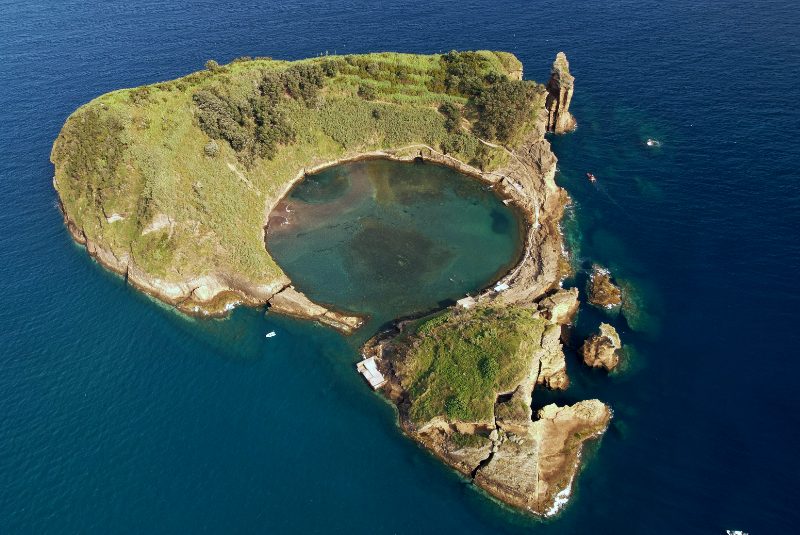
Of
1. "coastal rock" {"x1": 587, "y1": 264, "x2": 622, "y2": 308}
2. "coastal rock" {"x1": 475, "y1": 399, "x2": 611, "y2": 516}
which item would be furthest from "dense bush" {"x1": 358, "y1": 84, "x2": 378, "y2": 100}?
"coastal rock" {"x1": 475, "y1": 399, "x2": 611, "y2": 516}

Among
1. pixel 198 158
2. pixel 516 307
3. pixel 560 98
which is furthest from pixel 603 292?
pixel 198 158

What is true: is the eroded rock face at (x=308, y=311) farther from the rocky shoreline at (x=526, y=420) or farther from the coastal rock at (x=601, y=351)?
the coastal rock at (x=601, y=351)

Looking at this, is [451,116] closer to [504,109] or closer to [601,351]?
[504,109]

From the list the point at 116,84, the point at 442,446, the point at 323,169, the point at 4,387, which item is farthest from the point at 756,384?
the point at 116,84

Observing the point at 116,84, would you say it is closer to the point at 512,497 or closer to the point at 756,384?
the point at 512,497

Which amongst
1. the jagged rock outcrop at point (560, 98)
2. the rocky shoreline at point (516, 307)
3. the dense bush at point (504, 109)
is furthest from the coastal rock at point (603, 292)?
the jagged rock outcrop at point (560, 98)

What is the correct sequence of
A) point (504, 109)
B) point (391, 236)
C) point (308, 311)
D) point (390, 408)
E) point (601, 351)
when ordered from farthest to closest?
point (504, 109), point (391, 236), point (308, 311), point (601, 351), point (390, 408)
